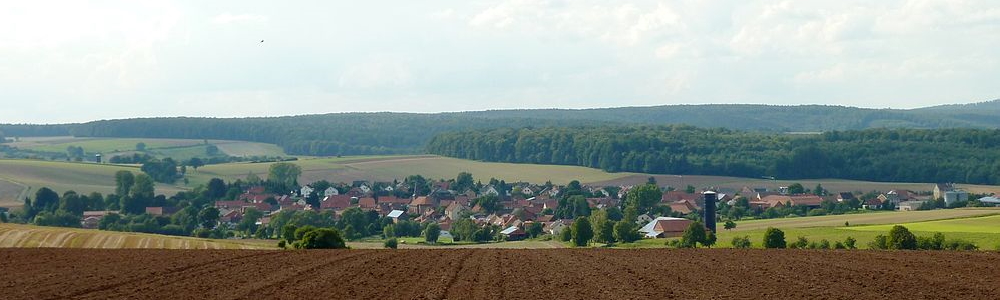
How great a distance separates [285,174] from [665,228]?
76.1m

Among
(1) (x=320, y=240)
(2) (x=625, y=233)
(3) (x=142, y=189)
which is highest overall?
(1) (x=320, y=240)

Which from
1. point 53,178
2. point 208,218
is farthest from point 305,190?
point 208,218

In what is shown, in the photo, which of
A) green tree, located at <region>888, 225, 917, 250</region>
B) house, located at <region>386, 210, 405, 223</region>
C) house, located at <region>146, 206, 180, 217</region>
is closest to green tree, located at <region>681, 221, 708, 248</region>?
green tree, located at <region>888, 225, 917, 250</region>

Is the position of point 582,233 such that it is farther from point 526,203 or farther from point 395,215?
point 526,203

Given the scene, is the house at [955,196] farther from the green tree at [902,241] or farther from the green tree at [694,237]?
the green tree at [902,241]

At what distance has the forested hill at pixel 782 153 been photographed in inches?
5640

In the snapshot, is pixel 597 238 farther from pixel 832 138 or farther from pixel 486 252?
pixel 832 138

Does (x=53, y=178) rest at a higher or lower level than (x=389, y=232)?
higher

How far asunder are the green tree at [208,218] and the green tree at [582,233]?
117 feet

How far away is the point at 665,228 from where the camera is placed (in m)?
87.0

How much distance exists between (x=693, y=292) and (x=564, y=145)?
143 m

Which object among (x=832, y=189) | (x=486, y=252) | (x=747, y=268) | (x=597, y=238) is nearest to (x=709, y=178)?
(x=832, y=189)

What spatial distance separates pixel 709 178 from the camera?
5871 inches

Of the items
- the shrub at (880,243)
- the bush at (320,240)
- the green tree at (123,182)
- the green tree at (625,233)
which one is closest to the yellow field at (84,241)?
the bush at (320,240)
